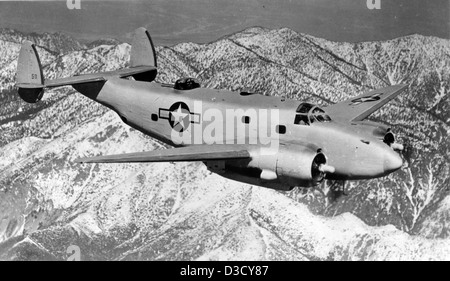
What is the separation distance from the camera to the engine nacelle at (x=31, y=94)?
1962 centimetres

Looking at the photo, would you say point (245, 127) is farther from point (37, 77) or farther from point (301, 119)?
point (37, 77)

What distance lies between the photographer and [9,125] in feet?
68.8

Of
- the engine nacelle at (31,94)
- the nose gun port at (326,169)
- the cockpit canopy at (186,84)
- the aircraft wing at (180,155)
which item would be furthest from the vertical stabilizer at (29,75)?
the nose gun port at (326,169)

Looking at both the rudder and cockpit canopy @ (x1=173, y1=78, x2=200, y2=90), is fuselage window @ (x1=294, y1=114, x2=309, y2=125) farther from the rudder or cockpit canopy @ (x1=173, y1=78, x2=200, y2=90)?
the rudder

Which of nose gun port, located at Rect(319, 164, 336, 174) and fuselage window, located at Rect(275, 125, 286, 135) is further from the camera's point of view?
fuselage window, located at Rect(275, 125, 286, 135)

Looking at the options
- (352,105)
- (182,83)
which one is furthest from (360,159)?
(182,83)

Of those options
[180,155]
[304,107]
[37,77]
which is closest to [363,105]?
[304,107]

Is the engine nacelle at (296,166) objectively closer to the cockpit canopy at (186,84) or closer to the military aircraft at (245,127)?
the military aircraft at (245,127)

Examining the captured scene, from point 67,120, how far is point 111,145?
172 cm

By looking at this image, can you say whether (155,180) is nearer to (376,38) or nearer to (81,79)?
(81,79)

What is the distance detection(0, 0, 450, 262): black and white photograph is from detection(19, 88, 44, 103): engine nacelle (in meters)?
0.04

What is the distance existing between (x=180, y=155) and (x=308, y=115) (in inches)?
121

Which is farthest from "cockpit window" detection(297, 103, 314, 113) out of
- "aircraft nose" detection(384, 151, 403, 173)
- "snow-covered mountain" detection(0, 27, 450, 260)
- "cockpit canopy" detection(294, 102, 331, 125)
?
"aircraft nose" detection(384, 151, 403, 173)

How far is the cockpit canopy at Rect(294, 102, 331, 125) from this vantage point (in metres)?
16.7
